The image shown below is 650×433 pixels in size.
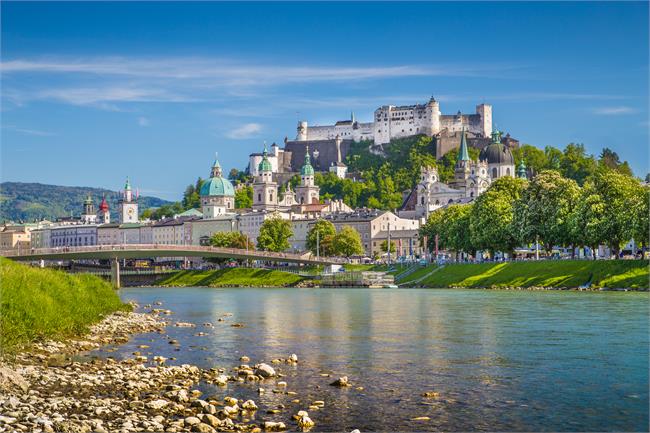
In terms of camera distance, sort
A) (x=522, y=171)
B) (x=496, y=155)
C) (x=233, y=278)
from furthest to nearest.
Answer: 1. (x=496, y=155)
2. (x=522, y=171)
3. (x=233, y=278)

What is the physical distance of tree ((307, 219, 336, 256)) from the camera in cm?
12781

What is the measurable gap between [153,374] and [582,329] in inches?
721

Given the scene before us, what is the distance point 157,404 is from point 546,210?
194 ft

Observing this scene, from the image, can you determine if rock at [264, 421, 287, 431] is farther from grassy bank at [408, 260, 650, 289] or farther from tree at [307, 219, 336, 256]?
tree at [307, 219, 336, 256]

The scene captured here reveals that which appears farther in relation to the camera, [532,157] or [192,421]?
[532,157]

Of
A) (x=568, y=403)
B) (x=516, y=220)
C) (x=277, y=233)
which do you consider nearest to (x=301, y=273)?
(x=277, y=233)

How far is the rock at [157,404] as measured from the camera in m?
19.0

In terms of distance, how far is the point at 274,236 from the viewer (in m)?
137

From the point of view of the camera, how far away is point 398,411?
19.9 meters

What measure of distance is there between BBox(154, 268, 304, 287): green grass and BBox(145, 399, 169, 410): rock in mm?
86031

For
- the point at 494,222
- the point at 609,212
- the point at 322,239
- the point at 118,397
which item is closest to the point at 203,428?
the point at 118,397

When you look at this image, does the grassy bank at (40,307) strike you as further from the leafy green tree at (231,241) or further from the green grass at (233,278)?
the leafy green tree at (231,241)

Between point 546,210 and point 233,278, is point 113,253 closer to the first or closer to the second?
point 233,278

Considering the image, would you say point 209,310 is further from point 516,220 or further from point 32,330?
point 516,220
